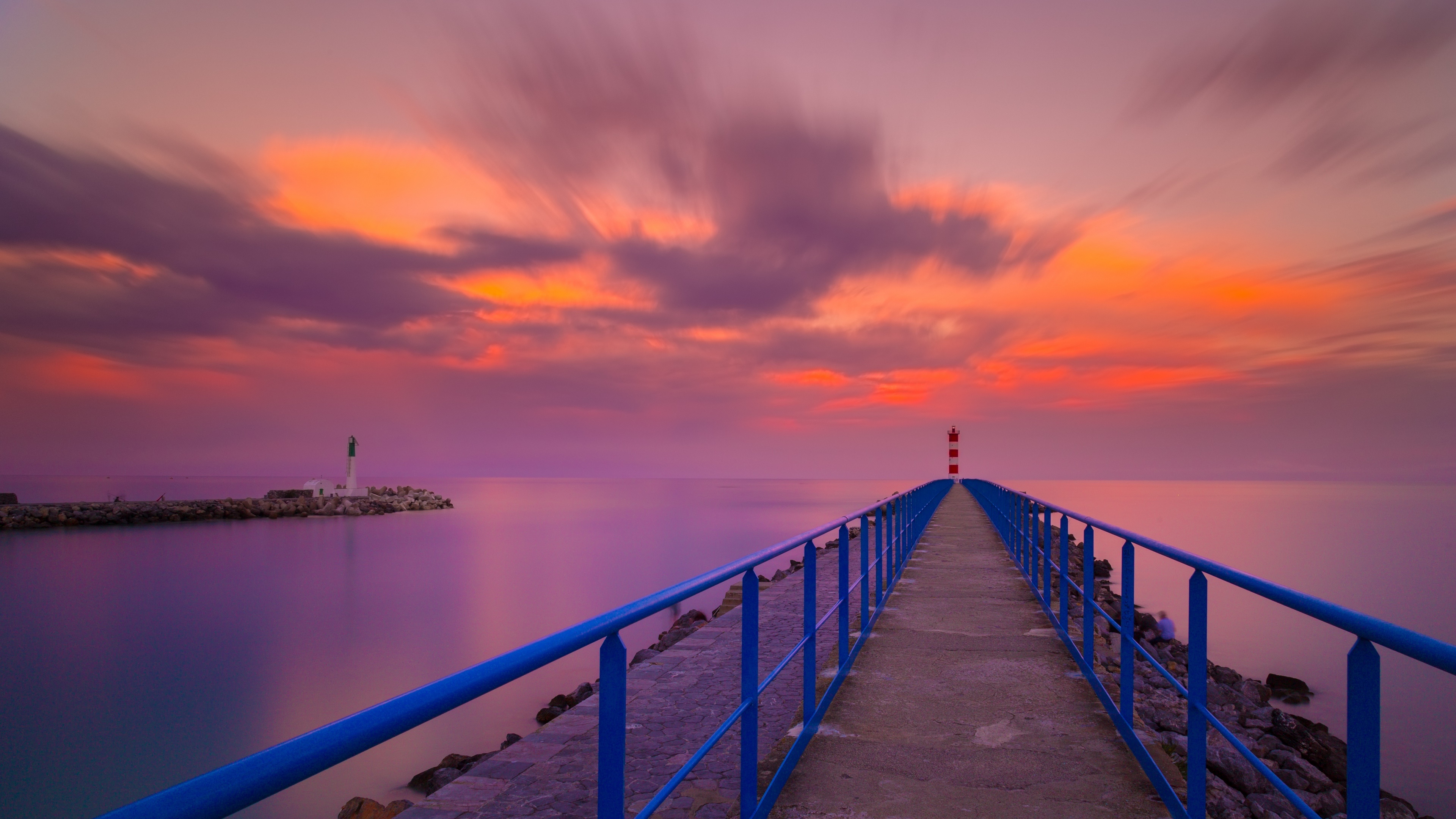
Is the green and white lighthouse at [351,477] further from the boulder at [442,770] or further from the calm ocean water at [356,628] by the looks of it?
the boulder at [442,770]

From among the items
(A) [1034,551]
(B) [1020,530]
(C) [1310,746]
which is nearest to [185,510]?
(B) [1020,530]

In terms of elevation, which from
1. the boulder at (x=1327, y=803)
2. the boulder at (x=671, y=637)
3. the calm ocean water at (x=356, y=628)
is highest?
the boulder at (x=1327, y=803)

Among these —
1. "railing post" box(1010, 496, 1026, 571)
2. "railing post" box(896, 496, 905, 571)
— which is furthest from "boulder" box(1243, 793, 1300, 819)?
"railing post" box(1010, 496, 1026, 571)

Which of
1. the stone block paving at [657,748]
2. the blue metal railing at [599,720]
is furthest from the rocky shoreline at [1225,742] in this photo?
the blue metal railing at [599,720]

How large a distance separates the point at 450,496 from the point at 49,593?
107m

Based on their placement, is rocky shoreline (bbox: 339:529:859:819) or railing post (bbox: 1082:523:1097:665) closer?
railing post (bbox: 1082:523:1097:665)

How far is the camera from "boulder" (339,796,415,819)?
5.88 meters

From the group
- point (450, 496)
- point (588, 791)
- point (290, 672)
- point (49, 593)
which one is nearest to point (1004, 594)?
point (588, 791)

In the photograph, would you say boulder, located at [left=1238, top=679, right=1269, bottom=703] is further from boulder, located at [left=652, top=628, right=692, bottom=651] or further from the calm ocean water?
boulder, located at [left=652, top=628, right=692, bottom=651]

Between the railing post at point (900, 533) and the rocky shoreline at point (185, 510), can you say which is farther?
the rocky shoreline at point (185, 510)

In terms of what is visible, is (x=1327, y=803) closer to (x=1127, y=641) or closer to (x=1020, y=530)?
(x=1127, y=641)

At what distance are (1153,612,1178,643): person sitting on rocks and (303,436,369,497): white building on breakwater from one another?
5980 cm

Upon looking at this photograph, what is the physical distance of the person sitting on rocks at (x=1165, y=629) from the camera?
13.9m

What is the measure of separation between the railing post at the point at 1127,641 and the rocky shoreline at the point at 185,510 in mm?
61851
